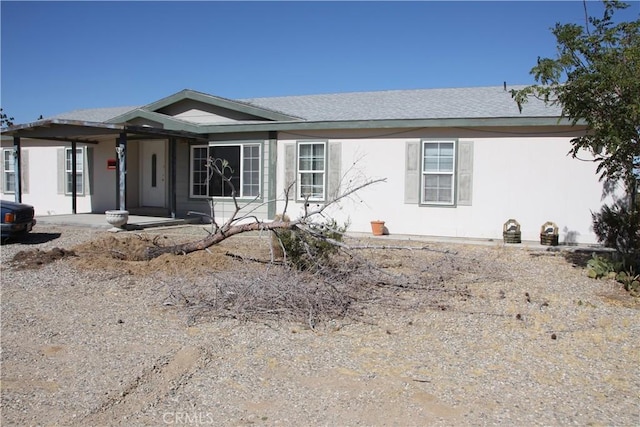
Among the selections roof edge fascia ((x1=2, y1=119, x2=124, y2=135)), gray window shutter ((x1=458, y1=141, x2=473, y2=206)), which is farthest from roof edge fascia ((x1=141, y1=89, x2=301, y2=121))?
gray window shutter ((x1=458, y1=141, x2=473, y2=206))

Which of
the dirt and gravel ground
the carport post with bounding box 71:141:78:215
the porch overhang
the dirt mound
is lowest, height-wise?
the dirt and gravel ground

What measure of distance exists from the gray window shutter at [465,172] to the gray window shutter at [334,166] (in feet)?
10.1

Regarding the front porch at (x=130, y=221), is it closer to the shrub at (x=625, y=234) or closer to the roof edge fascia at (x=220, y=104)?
the roof edge fascia at (x=220, y=104)

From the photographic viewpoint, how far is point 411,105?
15.0 metres

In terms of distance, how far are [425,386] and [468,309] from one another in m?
2.50

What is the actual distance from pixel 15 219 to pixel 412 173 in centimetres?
907

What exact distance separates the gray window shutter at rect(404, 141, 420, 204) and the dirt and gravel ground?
14.9ft

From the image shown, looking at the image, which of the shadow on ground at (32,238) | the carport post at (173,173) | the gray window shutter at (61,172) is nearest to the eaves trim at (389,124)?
A: the carport post at (173,173)

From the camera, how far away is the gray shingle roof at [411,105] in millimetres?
12906

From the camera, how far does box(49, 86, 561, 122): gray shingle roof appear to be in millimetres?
12888

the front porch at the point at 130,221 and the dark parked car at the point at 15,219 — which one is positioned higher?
the dark parked car at the point at 15,219

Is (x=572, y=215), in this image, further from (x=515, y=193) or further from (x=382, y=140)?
(x=382, y=140)

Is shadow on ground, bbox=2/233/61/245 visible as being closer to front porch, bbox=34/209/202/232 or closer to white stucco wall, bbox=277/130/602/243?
front porch, bbox=34/209/202/232

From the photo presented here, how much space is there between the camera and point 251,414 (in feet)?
12.3
